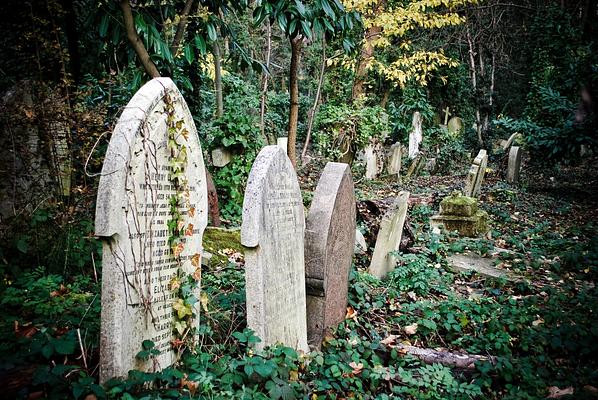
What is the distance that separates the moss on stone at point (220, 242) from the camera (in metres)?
4.83

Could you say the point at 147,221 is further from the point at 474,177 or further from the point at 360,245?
the point at 474,177

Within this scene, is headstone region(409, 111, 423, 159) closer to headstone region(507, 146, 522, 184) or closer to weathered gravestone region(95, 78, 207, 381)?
headstone region(507, 146, 522, 184)

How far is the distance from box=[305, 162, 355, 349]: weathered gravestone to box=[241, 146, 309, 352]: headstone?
0.15 metres

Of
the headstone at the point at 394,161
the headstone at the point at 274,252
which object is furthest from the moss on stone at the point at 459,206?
the headstone at the point at 394,161

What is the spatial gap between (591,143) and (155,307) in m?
10.8

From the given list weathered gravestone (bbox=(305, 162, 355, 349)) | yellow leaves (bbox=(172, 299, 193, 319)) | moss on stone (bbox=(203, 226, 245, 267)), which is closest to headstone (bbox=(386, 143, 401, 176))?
moss on stone (bbox=(203, 226, 245, 267))

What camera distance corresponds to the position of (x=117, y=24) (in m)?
3.93

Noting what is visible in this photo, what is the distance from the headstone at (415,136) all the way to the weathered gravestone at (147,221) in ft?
38.9

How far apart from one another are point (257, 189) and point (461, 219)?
5011 millimetres

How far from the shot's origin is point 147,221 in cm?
246

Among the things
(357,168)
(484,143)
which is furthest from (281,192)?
(484,143)

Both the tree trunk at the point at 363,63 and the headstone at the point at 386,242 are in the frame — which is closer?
the headstone at the point at 386,242

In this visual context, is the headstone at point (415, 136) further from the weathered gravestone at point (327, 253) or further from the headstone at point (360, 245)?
the weathered gravestone at point (327, 253)

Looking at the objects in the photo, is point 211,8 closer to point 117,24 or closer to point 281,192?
point 117,24
